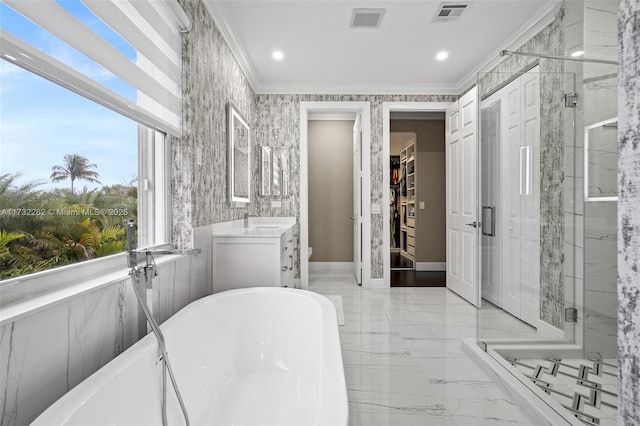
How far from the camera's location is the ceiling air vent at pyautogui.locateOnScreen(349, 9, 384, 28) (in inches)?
105

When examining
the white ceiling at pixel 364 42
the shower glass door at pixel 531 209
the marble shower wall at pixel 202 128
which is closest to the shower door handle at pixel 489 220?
the shower glass door at pixel 531 209

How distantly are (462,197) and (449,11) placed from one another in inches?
76.8

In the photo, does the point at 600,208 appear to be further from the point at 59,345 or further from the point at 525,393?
the point at 59,345

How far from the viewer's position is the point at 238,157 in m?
3.34

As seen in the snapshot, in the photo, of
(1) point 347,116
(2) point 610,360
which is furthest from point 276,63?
(2) point 610,360

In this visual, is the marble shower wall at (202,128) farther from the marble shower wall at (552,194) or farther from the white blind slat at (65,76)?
the marble shower wall at (552,194)

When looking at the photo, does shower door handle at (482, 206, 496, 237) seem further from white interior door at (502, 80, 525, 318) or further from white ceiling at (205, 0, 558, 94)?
white ceiling at (205, 0, 558, 94)

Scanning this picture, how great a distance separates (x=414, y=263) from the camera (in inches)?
227

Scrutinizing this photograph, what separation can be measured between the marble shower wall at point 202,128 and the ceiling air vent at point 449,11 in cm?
183

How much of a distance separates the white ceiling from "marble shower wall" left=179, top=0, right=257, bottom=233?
25cm

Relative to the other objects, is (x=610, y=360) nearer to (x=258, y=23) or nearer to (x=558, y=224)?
(x=558, y=224)

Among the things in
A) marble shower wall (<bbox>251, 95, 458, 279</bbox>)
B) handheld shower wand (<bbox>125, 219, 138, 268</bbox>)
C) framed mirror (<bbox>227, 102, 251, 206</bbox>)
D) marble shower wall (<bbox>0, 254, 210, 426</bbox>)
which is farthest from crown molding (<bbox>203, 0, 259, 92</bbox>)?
marble shower wall (<bbox>0, 254, 210, 426</bbox>)

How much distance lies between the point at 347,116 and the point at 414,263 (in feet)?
9.12

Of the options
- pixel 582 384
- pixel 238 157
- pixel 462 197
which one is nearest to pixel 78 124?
pixel 238 157
